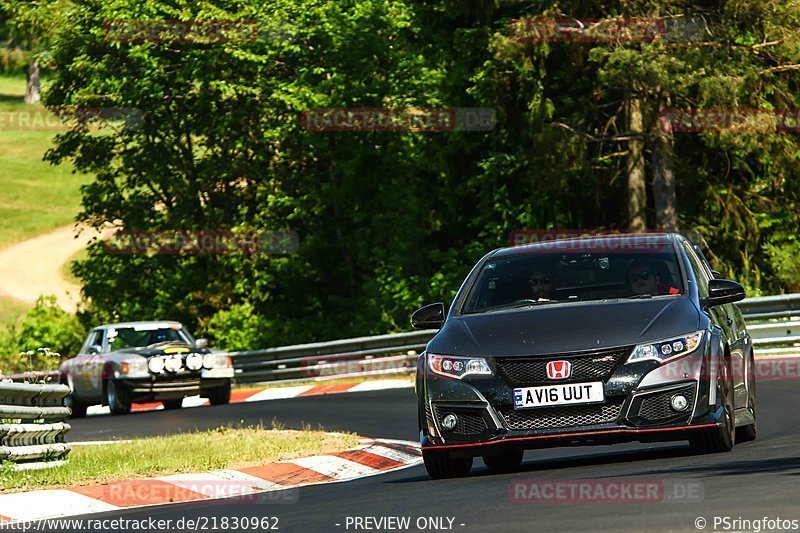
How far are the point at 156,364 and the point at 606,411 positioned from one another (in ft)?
54.4

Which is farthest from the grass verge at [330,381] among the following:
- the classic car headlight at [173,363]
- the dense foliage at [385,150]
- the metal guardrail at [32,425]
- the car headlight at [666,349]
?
the car headlight at [666,349]

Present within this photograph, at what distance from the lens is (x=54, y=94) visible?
42875mm

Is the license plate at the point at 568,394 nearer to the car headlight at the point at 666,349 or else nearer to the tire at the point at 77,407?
the car headlight at the point at 666,349

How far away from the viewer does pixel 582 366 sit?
10.4 meters

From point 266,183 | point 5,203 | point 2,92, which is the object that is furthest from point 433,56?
point 2,92

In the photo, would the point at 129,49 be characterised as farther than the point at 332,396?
Yes

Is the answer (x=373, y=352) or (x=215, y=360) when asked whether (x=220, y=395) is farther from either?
(x=373, y=352)

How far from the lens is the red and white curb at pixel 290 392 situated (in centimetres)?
2678

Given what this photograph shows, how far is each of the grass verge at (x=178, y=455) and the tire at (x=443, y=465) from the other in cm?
230

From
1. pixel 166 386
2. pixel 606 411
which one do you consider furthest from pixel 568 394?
pixel 166 386

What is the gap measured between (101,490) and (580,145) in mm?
21947

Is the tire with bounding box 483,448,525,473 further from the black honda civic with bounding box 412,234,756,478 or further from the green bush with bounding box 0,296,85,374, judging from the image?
the green bush with bounding box 0,296,85,374

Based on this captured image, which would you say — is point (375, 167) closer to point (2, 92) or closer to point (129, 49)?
point (129, 49)

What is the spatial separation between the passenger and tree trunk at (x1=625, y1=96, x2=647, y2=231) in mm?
21559
